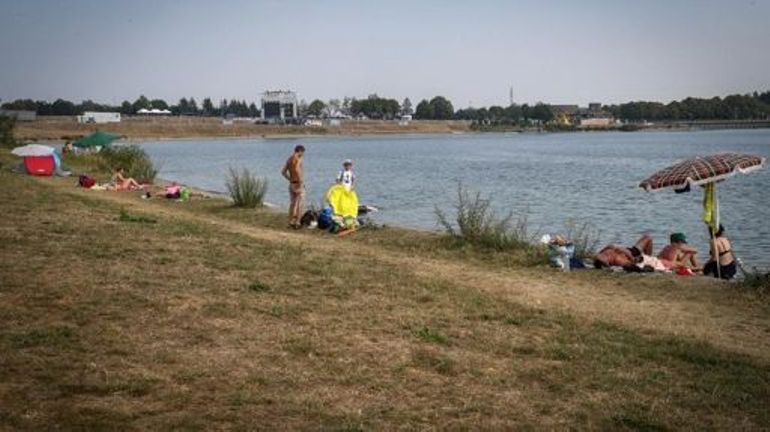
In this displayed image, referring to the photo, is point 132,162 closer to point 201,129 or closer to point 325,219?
point 325,219

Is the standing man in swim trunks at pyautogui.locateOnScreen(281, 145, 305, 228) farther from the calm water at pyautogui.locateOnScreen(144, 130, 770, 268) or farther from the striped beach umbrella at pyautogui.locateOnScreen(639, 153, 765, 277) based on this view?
the striped beach umbrella at pyautogui.locateOnScreen(639, 153, 765, 277)

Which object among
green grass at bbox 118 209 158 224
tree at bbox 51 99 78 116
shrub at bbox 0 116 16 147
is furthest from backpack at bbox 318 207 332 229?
tree at bbox 51 99 78 116

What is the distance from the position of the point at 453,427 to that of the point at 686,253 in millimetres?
9586

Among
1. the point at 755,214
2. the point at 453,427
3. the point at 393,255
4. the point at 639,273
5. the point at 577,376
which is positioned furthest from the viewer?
the point at 755,214

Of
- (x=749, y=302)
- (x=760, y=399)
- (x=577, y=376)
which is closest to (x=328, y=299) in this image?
(x=577, y=376)

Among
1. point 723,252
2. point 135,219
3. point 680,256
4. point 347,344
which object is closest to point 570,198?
point 680,256

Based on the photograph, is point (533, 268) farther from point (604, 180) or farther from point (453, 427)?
point (604, 180)

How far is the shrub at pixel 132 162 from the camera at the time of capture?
31484 mm

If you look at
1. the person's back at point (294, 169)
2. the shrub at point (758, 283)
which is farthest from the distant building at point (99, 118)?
the shrub at point (758, 283)

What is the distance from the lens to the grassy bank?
500 centimetres

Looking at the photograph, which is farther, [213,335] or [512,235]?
[512,235]

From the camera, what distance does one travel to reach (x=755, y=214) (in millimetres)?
25812

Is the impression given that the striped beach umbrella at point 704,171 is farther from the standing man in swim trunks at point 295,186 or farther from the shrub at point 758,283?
the standing man in swim trunks at point 295,186

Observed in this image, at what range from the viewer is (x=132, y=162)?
32.9 metres
